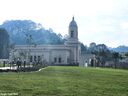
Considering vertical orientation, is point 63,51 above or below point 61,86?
above

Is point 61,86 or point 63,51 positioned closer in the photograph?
point 61,86

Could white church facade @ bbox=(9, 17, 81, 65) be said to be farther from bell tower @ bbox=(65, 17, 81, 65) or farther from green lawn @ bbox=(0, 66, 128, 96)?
green lawn @ bbox=(0, 66, 128, 96)

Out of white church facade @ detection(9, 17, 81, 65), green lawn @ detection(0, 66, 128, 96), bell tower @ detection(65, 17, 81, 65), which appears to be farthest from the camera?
bell tower @ detection(65, 17, 81, 65)

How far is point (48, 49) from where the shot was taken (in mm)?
187500

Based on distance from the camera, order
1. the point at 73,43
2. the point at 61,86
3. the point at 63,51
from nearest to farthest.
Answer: the point at 61,86
the point at 63,51
the point at 73,43

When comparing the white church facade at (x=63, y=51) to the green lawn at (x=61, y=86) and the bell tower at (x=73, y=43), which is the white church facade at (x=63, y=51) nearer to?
the bell tower at (x=73, y=43)

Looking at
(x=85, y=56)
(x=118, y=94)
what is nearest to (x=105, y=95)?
(x=118, y=94)

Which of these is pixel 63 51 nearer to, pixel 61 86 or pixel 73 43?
pixel 73 43

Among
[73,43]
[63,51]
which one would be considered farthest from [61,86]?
[73,43]

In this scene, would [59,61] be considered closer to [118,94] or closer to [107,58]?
[107,58]

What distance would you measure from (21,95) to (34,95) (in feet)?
1.71

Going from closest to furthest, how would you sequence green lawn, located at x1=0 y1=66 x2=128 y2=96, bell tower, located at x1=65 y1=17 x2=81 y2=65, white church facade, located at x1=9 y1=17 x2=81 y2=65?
green lawn, located at x1=0 y1=66 x2=128 y2=96 → white church facade, located at x1=9 y1=17 x2=81 y2=65 → bell tower, located at x1=65 y1=17 x2=81 y2=65

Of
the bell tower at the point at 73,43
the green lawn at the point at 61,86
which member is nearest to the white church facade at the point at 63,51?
the bell tower at the point at 73,43

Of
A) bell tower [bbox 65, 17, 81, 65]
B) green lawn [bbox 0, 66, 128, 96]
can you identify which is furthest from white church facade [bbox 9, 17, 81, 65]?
green lawn [bbox 0, 66, 128, 96]
